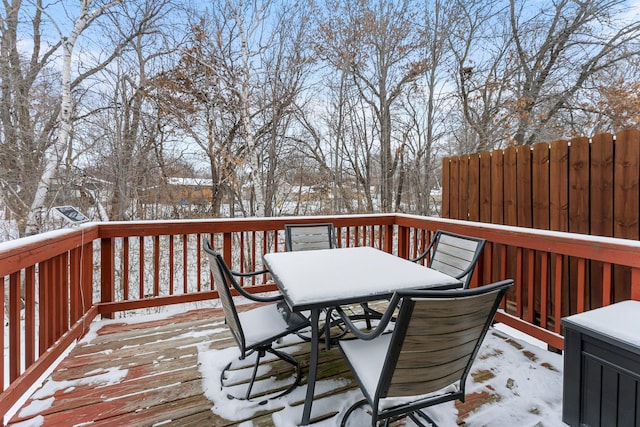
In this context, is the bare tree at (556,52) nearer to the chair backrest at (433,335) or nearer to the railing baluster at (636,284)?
the railing baluster at (636,284)

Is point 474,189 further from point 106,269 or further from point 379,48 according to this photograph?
point 379,48

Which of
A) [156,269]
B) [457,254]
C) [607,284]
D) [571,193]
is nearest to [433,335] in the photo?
[457,254]

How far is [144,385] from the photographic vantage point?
2045 millimetres

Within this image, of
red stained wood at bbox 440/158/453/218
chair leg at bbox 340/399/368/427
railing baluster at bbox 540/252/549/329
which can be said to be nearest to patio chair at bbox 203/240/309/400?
chair leg at bbox 340/399/368/427

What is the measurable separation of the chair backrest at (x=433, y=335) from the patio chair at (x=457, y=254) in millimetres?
1017

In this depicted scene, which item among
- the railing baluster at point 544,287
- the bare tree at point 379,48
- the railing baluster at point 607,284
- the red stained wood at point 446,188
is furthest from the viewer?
the bare tree at point 379,48

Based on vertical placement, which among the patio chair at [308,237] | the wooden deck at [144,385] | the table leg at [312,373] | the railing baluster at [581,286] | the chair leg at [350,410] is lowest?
the wooden deck at [144,385]

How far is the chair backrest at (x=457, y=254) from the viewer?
239 centimetres

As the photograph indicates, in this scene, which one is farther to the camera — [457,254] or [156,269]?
[156,269]

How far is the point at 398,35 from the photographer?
7590 millimetres

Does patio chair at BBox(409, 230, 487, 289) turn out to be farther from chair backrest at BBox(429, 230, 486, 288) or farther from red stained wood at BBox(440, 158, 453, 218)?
red stained wood at BBox(440, 158, 453, 218)

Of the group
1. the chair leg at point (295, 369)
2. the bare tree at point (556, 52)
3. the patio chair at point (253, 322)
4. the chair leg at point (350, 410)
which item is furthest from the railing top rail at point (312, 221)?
the bare tree at point (556, 52)

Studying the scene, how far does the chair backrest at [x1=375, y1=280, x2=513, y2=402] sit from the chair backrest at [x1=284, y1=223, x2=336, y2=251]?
2147 mm

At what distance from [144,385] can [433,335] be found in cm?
192
